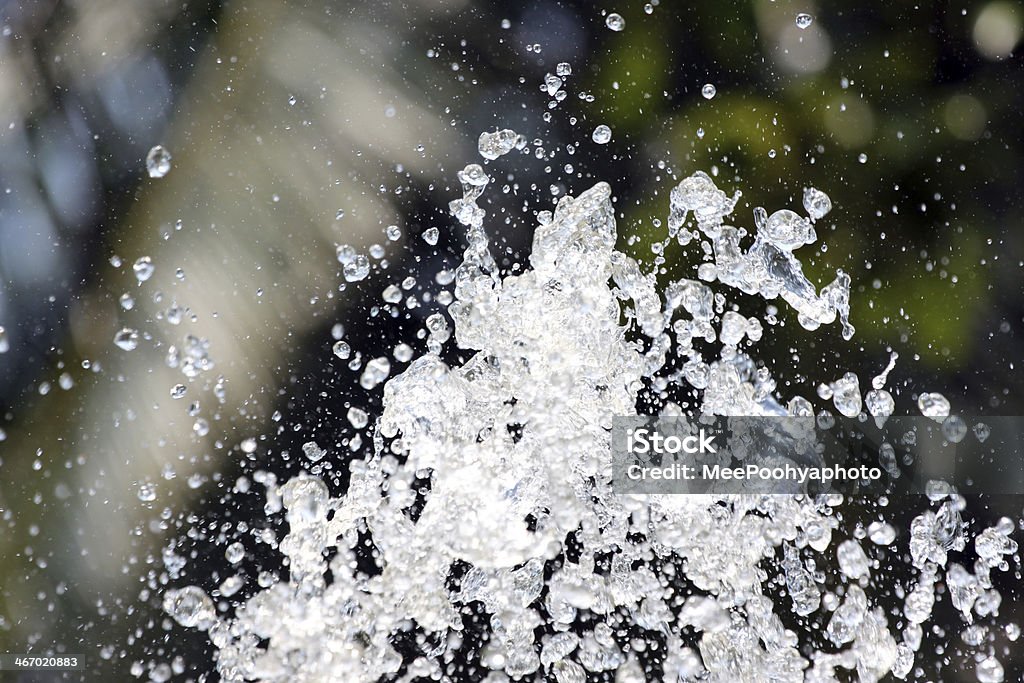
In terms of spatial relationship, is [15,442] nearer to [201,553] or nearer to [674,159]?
[201,553]

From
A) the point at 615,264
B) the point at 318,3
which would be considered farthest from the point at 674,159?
the point at 318,3

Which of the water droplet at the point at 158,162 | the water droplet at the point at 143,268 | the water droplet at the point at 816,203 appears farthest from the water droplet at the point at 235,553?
the water droplet at the point at 816,203

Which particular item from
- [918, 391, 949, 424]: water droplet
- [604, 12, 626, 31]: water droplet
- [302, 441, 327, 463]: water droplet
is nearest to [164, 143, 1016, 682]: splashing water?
[918, 391, 949, 424]: water droplet

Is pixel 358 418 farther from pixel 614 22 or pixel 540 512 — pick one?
pixel 614 22

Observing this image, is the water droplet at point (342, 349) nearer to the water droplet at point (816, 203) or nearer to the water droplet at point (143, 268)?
the water droplet at point (143, 268)

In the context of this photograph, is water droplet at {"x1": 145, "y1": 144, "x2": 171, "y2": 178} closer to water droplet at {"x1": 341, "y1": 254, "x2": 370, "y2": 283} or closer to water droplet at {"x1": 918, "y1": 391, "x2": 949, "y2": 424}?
water droplet at {"x1": 341, "y1": 254, "x2": 370, "y2": 283}
